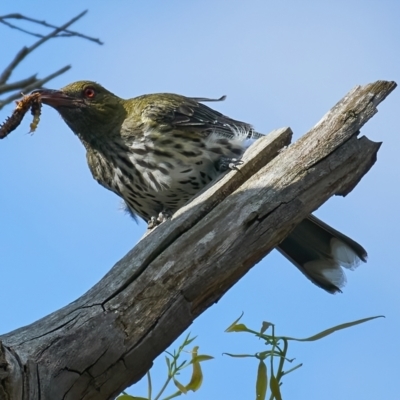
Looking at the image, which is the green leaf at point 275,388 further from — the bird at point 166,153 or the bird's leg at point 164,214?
the bird's leg at point 164,214

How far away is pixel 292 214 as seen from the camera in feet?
13.4

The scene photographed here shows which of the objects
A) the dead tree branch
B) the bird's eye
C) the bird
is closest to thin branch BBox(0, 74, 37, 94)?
the dead tree branch

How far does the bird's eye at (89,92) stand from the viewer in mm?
6168

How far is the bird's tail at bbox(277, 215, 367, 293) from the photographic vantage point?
509 centimetres

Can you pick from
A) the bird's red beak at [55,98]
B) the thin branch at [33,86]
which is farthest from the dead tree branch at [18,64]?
the bird's red beak at [55,98]

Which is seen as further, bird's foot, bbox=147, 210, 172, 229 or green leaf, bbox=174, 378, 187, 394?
bird's foot, bbox=147, 210, 172, 229

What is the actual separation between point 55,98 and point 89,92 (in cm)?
37

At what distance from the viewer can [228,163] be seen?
16.6 ft

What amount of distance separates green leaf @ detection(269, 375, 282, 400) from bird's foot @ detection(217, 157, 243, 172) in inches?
61.5

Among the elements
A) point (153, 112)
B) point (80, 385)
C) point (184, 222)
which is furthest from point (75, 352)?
point (153, 112)

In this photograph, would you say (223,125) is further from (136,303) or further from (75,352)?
(75,352)

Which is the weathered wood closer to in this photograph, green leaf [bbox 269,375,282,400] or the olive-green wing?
green leaf [bbox 269,375,282,400]

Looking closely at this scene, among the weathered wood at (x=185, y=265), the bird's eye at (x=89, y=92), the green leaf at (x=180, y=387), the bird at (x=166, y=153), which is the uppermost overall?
the bird's eye at (x=89, y=92)

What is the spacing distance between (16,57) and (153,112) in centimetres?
264
